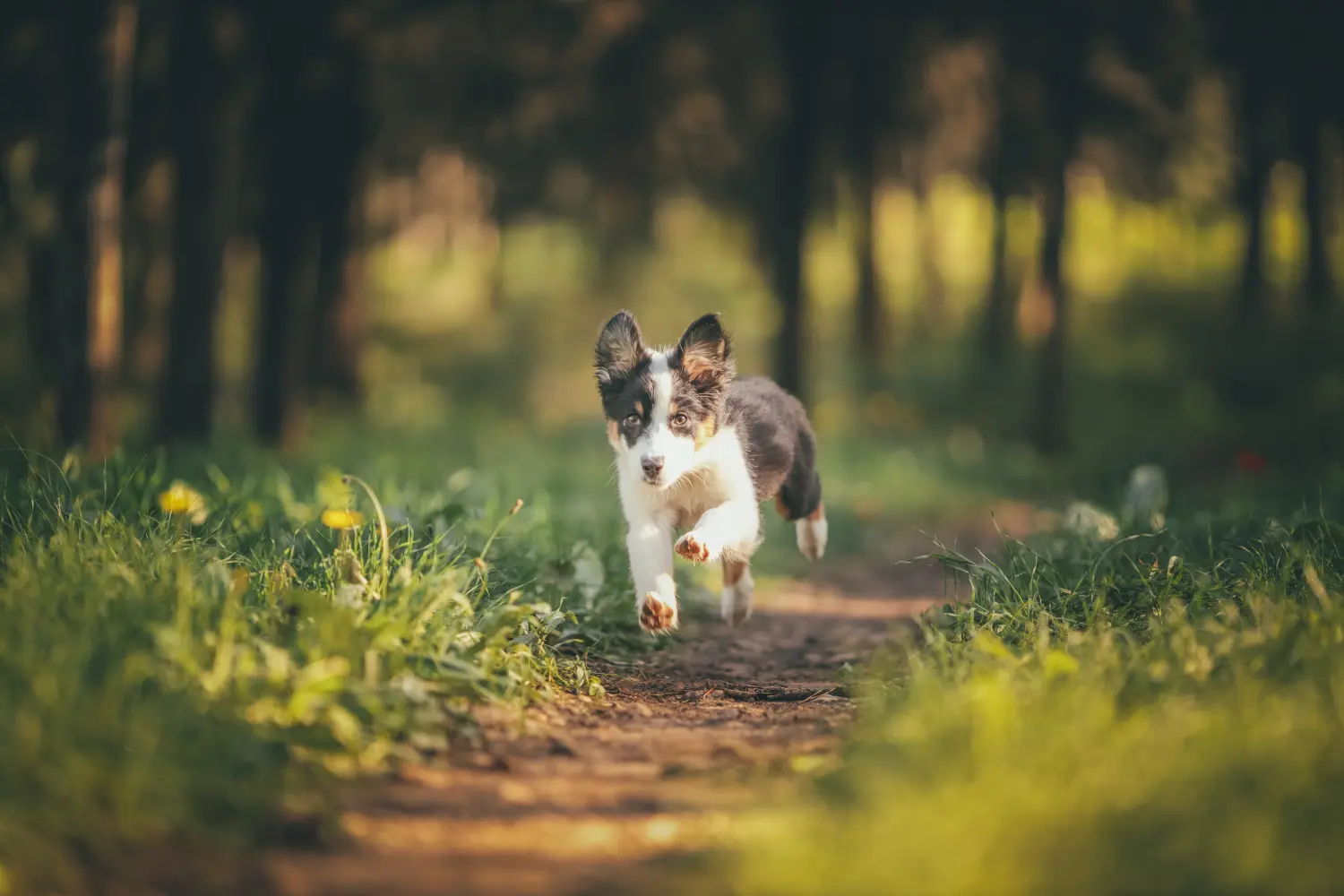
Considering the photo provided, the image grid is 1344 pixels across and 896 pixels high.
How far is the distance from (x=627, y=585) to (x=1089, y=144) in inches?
712

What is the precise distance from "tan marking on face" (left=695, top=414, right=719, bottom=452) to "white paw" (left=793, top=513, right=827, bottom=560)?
5.23ft

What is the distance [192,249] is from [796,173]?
7.27 meters

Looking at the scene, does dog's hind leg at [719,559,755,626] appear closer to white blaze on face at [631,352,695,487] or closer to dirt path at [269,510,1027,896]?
dirt path at [269,510,1027,896]

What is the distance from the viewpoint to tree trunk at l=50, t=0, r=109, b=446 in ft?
29.8

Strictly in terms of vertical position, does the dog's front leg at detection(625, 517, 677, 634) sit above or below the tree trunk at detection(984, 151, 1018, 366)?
below

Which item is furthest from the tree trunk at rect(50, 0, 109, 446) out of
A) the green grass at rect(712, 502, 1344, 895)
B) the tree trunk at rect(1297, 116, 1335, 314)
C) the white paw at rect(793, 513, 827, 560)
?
the tree trunk at rect(1297, 116, 1335, 314)

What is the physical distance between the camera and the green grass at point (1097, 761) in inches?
109

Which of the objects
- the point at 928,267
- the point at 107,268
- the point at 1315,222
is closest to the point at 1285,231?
the point at 928,267

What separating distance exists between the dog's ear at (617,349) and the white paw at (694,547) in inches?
37.5

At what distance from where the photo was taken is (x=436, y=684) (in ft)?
14.0

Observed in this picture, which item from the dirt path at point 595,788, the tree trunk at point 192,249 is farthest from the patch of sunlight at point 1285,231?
the dirt path at point 595,788

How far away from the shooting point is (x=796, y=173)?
1577 cm

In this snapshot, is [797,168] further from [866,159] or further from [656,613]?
[656,613]

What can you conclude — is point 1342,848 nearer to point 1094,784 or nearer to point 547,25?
point 1094,784
